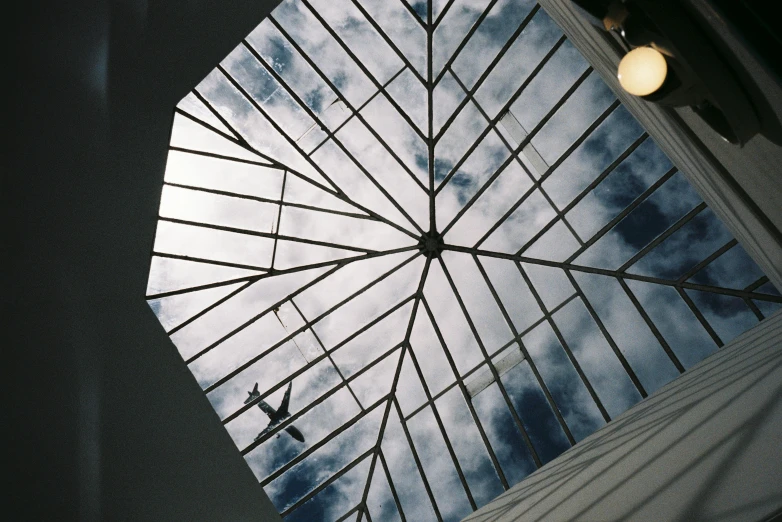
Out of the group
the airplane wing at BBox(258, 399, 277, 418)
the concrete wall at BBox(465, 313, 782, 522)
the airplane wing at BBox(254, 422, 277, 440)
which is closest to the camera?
the concrete wall at BBox(465, 313, 782, 522)

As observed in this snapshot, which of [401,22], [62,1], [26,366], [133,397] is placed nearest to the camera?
[62,1]

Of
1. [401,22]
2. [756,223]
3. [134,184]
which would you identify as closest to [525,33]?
[401,22]

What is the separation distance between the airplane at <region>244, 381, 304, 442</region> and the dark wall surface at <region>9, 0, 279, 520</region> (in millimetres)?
2065

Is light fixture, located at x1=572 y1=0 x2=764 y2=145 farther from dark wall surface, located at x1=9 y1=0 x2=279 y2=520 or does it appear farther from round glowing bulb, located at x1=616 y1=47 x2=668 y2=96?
dark wall surface, located at x1=9 y1=0 x2=279 y2=520

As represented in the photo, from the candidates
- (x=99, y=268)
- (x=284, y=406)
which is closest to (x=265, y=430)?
(x=284, y=406)

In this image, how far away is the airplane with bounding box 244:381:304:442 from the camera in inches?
655

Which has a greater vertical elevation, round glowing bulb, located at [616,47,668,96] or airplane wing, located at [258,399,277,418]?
airplane wing, located at [258,399,277,418]

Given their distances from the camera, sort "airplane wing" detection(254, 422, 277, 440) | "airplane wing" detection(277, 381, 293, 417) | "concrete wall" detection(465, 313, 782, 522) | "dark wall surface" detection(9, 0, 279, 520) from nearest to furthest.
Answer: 1. "concrete wall" detection(465, 313, 782, 522)
2. "dark wall surface" detection(9, 0, 279, 520)
3. "airplane wing" detection(277, 381, 293, 417)
4. "airplane wing" detection(254, 422, 277, 440)

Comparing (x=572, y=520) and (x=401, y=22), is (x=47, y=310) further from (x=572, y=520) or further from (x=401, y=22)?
(x=401, y=22)

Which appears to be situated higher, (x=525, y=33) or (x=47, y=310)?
(x=525, y=33)

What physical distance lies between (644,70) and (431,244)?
13426 mm

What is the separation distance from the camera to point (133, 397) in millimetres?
12156

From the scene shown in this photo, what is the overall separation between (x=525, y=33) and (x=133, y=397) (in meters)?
12.8

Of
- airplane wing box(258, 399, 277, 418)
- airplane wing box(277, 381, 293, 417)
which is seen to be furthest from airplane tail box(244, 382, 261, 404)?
airplane wing box(277, 381, 293, 417)
